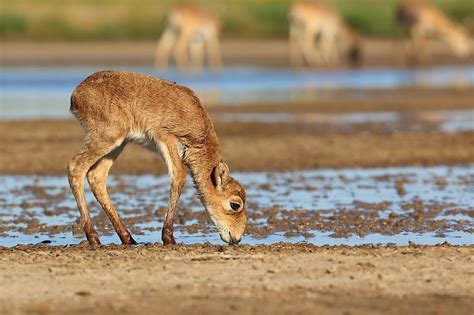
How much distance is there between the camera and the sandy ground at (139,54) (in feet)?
127

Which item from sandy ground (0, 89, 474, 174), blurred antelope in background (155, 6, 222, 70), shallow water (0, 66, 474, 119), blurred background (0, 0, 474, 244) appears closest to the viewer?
blurred background (0, 0, 474, 244)

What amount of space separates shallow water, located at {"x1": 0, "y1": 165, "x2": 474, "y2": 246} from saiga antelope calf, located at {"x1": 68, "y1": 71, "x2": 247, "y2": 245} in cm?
67

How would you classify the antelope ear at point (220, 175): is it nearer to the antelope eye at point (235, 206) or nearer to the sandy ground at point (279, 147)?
the antelope eye at point (235, 206)

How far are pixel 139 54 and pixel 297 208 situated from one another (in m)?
28.8

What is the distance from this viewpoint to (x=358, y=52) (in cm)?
4200

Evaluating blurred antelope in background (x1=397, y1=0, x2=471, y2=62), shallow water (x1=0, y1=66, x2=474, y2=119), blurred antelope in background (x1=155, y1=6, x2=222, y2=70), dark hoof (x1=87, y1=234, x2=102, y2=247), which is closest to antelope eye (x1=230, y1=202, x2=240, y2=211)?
dark hoof (x1=87, y1=234, x2=102, y2=247)

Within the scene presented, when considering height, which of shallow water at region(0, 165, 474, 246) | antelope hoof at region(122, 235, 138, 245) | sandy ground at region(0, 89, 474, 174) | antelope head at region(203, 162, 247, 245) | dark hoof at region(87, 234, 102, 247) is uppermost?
antelope head at region(203, 162, 247, 245)

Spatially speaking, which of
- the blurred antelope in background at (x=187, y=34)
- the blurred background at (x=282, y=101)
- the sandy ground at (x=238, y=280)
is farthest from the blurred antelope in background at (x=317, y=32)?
the sandy ground at (x=238, y=280)

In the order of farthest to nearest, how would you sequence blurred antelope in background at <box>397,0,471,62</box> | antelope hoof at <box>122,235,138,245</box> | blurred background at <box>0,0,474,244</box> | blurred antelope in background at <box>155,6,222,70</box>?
1. blurred antelope in background at <box>397,0,471,62</box>
2. blurred antelope in background at <box>155,6,222,70</box>
3. blurred background at <box>0,0,474,244</box>
4. antelope hoof at <box>122,235,138,245</box>

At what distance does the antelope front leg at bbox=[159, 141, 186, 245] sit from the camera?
1052 cm

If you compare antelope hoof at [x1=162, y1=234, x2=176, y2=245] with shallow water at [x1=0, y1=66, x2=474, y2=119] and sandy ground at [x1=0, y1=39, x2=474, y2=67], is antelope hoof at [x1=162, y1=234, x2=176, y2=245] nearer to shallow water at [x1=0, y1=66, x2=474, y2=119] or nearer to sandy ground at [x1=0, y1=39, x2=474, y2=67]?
shallow water at [x1=0, y1=66, x2=474, y2=119]

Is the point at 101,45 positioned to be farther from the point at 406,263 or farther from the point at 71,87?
the point at 406,263

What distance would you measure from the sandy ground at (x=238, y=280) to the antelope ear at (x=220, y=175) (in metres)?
0.76

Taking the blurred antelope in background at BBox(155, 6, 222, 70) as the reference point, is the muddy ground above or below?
above
